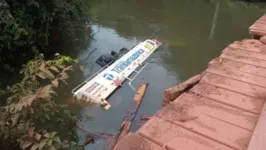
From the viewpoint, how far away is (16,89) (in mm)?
2322

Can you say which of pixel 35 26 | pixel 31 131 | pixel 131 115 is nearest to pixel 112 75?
pixel 131 115

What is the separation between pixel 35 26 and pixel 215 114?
5.29 meters

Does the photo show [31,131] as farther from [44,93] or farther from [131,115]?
[131,115]

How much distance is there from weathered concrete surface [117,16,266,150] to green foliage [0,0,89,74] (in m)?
4.01

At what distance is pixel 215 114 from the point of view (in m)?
1.72

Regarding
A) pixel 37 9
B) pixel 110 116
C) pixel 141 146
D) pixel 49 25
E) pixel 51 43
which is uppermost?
pixel 141 146

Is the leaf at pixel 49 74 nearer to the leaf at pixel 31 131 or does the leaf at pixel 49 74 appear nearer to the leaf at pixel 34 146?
the leaf at pixel 31 131

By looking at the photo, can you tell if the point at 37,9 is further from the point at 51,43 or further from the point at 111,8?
the point at 111,8

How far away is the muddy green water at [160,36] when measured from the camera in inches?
235

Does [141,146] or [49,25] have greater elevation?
[141,146]

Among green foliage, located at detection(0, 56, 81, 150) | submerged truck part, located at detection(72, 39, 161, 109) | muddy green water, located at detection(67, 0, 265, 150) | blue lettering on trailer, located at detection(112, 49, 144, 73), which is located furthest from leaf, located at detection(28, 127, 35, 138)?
blue lettering on trailer, located at detection(112, 49, 144, 73)

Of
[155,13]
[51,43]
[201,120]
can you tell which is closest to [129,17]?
[155,13]

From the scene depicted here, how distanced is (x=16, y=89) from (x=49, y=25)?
4.48m

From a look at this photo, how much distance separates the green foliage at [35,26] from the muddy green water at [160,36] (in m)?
0.85
